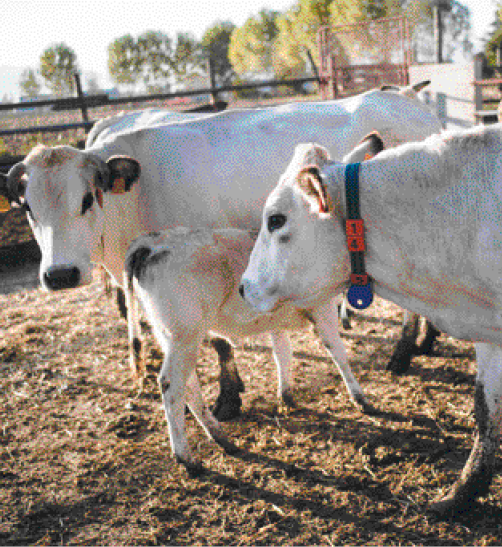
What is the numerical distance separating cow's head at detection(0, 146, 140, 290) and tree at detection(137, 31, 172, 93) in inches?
4885

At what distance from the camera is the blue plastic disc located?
251 cm

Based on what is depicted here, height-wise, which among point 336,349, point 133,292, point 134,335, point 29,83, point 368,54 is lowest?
point 336,349

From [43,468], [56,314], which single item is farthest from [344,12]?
[43,468]

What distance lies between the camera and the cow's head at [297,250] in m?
2.44

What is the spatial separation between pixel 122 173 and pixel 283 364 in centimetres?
166

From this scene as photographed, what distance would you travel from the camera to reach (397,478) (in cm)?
323

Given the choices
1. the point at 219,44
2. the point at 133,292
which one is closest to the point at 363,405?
the point at 133,292

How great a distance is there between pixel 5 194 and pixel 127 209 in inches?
30.6

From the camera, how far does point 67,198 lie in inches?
144

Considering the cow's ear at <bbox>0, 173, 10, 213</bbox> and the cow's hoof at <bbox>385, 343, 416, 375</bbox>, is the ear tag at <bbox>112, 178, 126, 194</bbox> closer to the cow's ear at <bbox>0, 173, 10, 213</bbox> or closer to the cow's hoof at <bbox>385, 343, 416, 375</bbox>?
the cow's ear at <bbox>0, 173, 10, 213</bbox>

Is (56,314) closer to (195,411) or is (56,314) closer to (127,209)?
(127,209)

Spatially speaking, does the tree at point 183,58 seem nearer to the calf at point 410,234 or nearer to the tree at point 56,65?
the tree at point 56,65

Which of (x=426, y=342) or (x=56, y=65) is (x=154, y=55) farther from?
(x=426, y=342)

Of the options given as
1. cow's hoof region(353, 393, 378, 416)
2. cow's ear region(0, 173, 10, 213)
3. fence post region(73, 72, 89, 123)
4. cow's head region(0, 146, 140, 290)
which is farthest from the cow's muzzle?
fence post region(73, 72, 89, 123)
